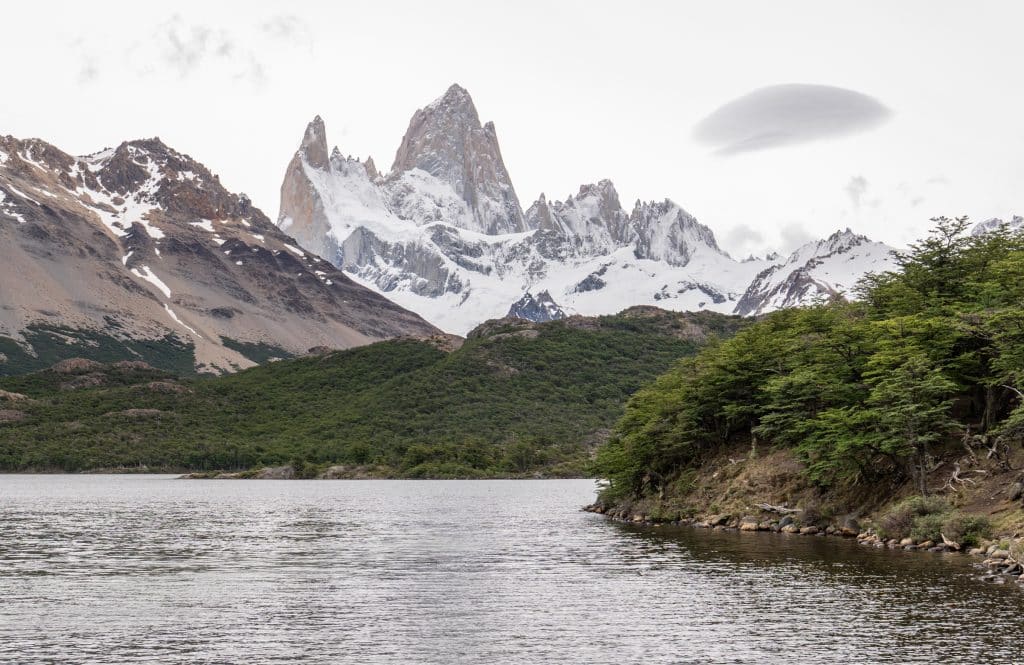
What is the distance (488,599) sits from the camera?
49.8 metres

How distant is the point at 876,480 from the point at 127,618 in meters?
54.0

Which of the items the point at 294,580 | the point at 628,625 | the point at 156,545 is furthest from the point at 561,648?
the point at 156,545

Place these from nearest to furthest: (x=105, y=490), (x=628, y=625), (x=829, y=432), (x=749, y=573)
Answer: (x=628, y=625) → (x=749, y=573) → (x=829, y=432) → (x=105, y=490)

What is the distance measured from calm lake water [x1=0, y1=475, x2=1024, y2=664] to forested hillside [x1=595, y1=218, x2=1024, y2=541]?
26.4ft

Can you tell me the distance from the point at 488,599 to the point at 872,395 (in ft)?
118

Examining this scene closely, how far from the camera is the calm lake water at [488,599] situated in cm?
3722

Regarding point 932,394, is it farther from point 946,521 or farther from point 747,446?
point 747,446

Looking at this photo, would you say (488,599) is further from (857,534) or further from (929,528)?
(857,534)

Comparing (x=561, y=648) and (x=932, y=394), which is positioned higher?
(x=932, y=394)

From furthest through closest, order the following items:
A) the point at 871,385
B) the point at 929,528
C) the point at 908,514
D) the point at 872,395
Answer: the point at 871,385, the point at 872,395, the point at 908,514, the point at 929,528

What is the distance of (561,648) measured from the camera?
1483 inches

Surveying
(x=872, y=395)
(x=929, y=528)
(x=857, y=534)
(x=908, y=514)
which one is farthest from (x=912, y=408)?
(x=857, y=534)

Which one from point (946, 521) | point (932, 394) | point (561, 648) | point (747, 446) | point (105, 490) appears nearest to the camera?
point (561, 648)

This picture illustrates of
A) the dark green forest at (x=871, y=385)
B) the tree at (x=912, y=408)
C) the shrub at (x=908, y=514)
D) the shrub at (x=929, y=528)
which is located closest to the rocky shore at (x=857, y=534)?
the shrub at (x=929, y=528)
